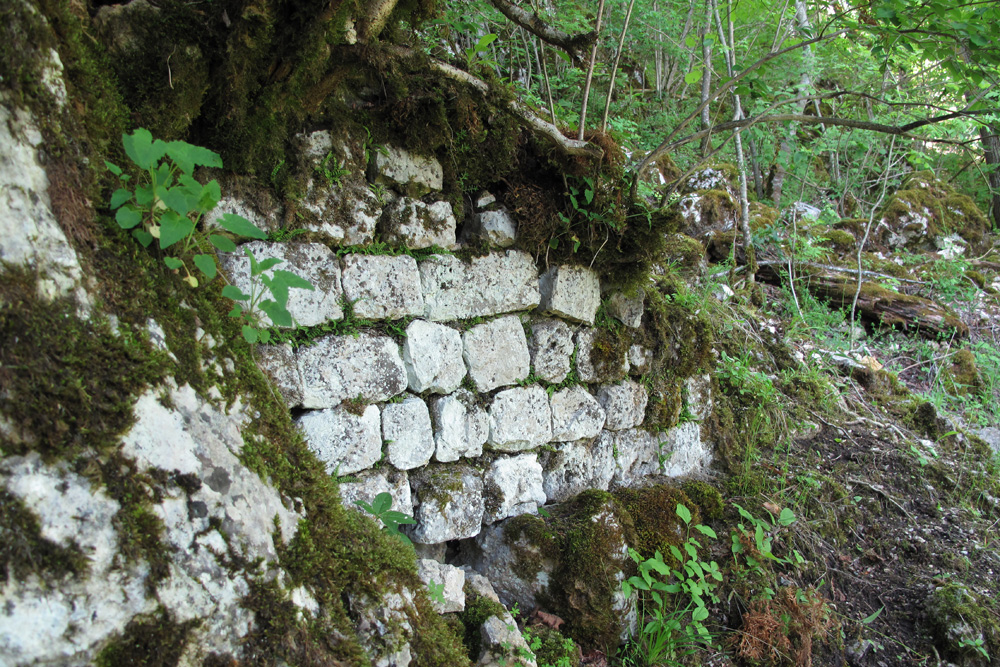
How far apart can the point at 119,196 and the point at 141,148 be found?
0.50ft

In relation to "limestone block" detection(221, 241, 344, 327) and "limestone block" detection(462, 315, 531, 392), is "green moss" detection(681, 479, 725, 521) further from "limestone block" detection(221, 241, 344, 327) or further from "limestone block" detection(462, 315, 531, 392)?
"limestone block" detection(221, 241, 344, 327)

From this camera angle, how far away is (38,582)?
3.47 feet

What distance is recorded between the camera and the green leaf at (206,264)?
4.63ft

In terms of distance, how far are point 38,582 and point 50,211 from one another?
0.78m

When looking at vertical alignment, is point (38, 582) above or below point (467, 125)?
below

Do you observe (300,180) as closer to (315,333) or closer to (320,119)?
(320,119)

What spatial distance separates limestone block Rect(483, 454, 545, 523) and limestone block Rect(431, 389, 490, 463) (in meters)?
0.15

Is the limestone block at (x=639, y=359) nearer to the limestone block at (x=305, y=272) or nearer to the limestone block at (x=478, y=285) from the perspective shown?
the limestone block at (x=478, y=285)

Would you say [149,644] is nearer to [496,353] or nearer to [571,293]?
[496,353]

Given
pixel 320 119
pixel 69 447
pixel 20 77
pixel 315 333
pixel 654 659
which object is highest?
pixel 320 119

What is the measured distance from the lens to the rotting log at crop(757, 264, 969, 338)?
554cm

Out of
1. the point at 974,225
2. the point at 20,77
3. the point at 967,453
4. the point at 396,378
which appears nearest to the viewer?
the point at 20,77

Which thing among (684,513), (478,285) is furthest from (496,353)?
(684,513)

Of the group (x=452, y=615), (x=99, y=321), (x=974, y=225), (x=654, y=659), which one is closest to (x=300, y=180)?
(x=99, y=321)
